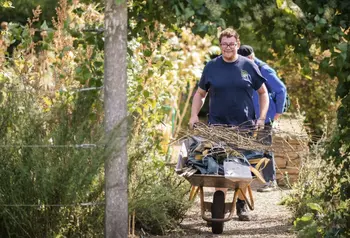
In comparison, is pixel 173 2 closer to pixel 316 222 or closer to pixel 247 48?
pixel 316 222

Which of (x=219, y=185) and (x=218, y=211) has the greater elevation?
(x=219, y=185)

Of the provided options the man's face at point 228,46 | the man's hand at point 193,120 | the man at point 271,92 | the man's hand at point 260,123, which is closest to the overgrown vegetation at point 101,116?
the man's hand at point 193,120

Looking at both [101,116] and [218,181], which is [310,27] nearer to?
[101,116]

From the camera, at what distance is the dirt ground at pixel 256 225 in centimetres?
804

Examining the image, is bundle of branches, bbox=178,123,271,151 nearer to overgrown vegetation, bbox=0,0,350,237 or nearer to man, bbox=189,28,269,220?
man, bbox=189,28,269,220

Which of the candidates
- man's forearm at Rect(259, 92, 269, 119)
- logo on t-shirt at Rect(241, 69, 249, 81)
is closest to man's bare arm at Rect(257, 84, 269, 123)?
man's forearm at Rect(259, 92, 269, 119)

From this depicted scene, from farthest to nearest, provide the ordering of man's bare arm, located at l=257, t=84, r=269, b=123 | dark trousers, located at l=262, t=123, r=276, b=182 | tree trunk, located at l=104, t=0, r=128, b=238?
1. man's bare arm, located at l=257, t=84, r=269, b=123
2. dark trousers, located at l=262, t=123, r=276, b=182
3. tree trunk, located at l=104, t=0, r=128, b=238

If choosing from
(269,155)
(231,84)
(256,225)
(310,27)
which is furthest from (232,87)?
(310,27)

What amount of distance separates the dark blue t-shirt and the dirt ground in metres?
0.95

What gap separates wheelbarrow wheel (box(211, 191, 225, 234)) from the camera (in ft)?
26.2

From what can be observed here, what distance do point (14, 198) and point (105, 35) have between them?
1.24 meters

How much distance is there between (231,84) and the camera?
27.2 feet

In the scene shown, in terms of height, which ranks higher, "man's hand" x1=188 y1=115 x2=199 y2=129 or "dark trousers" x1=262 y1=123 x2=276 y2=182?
"man's hand" x1=188 y1=115 x2=199 y2=129

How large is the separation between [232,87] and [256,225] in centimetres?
133
